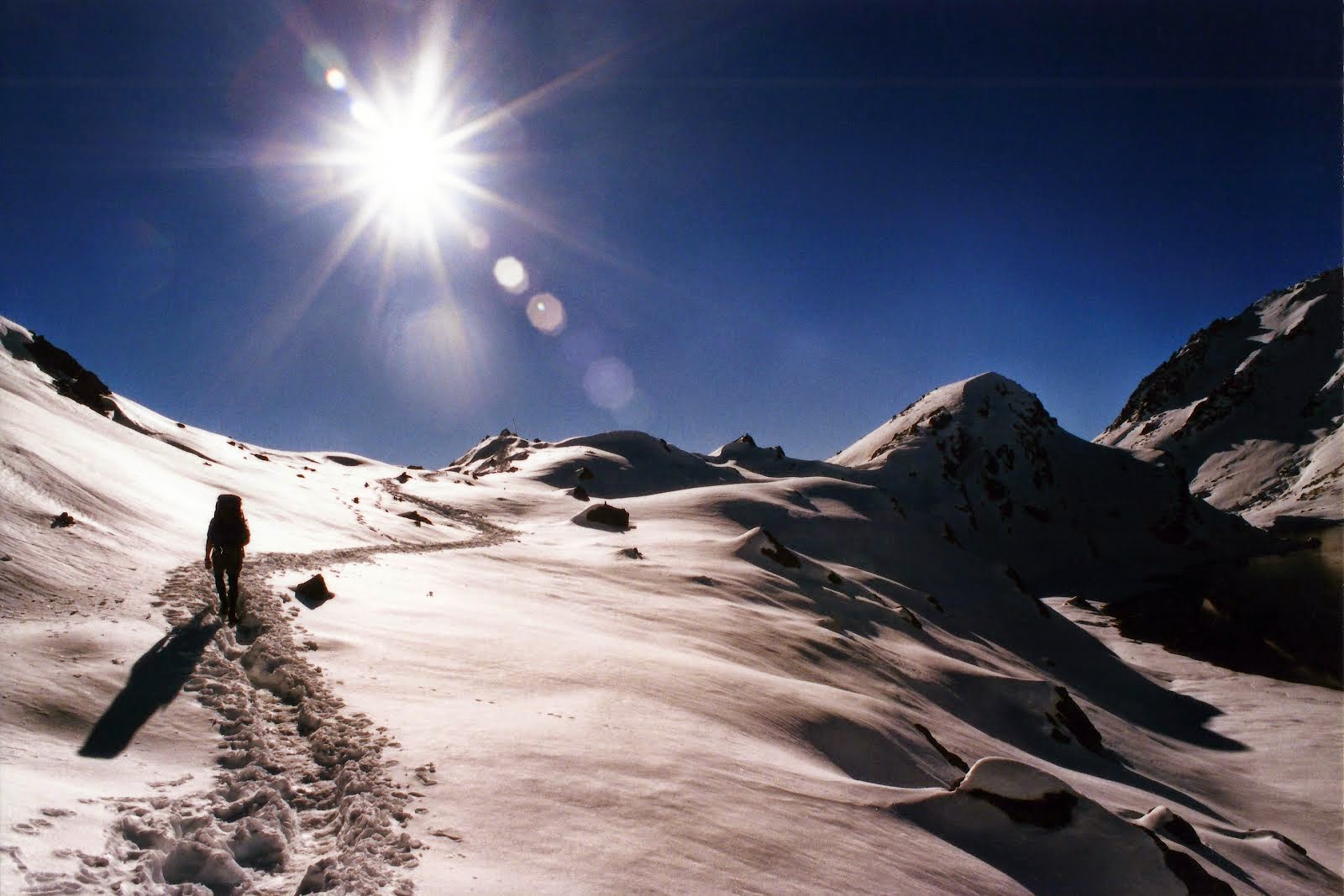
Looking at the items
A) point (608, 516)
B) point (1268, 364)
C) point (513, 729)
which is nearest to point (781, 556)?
point (608, 516)

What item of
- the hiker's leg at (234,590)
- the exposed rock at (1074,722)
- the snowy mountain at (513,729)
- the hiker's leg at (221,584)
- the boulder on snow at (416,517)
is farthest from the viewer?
the boulder on snow at (416,517)

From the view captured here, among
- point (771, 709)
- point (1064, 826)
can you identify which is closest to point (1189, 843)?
point (1064, 826)

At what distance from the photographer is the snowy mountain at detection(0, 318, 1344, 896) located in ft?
16.1

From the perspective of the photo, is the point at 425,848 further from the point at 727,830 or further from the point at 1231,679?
the point at 1231,679

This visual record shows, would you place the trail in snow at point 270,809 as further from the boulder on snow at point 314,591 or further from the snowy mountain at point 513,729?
the boulder on snow at point 314,591

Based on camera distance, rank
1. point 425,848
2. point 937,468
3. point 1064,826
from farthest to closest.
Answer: point 937,468
point 1064,826
point 425,848

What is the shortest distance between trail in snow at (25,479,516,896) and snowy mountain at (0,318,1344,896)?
3cm

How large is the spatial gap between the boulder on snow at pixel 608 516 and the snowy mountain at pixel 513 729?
5734mm

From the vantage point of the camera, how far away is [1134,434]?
199625 millimetres

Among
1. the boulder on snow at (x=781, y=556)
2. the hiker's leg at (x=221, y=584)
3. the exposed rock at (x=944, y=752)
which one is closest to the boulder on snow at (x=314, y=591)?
the hiker's leg at (x=221, y=584)

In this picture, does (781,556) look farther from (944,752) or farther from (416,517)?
(944,752)

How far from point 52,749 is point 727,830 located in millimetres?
6065

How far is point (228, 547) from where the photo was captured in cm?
1085

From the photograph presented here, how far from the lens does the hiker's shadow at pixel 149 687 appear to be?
19.4ft
